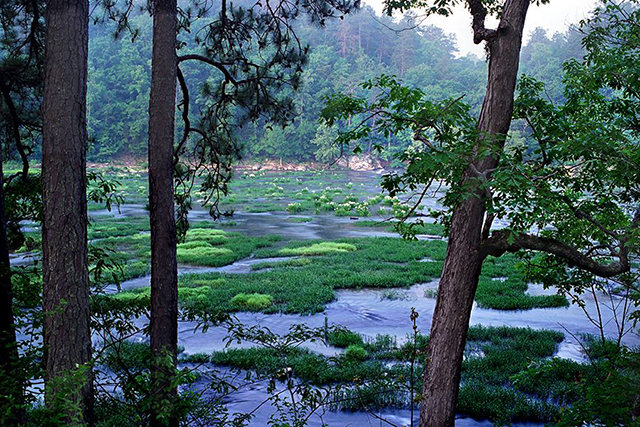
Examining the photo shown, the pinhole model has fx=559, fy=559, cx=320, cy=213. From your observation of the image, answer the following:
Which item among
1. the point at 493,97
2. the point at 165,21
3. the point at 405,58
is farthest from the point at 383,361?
the point at 405,58

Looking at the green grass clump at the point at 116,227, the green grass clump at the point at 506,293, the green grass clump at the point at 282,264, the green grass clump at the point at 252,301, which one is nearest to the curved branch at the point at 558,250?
the green grass clump at the point at 506,293

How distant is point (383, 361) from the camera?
9977mm

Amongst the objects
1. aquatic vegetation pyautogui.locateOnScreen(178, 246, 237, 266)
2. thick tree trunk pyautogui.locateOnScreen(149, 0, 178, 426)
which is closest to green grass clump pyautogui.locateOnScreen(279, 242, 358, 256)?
aquatic vegetation pyautogui.locateOnScreen(178, 246, 237, 266)

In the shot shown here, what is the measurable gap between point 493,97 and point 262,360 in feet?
20.7

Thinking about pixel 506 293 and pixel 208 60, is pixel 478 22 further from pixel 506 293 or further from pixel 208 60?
pixel 506 293

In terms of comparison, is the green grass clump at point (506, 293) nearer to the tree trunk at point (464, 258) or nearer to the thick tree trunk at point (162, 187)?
the tree trunk at point (464, 258)

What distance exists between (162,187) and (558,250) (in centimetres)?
410

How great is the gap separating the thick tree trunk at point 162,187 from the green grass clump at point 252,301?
7280 millimetres

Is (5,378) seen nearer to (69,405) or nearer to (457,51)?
(69,405)

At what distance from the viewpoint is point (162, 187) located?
19.9ft

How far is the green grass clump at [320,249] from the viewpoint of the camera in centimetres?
2075

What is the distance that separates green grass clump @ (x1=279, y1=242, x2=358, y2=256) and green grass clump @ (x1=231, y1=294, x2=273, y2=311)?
6624 millimetres

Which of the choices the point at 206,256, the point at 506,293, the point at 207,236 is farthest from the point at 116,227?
the point at 506,293

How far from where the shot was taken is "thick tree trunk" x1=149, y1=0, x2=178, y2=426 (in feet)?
19.9
